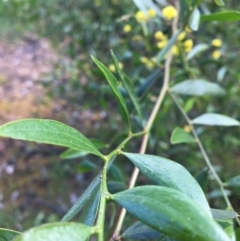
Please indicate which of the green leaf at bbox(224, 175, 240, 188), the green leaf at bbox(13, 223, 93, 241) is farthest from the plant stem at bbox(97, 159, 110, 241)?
the green leaf at bbox(224, 175, 240, 188)

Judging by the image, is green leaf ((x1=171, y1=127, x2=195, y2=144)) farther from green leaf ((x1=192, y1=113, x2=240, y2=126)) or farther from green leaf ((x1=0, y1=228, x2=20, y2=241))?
green leaf ((x1=0, y1=228, x2=20, y2=241))

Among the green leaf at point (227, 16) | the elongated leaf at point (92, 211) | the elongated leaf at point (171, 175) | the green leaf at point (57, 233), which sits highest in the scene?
the green leaf at point (227, 16)

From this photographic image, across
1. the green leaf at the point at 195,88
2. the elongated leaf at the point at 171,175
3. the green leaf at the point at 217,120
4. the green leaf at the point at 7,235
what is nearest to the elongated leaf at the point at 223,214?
the elongated leaf at the point at 171,175

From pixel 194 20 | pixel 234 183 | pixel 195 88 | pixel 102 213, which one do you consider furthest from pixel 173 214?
pixel 195 88

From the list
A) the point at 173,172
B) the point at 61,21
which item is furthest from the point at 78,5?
the point at 173,172

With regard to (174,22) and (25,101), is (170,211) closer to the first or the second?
(174,22)

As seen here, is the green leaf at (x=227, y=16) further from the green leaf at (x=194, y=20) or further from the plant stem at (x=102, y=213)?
the plant stem at (x=102, y=213)
